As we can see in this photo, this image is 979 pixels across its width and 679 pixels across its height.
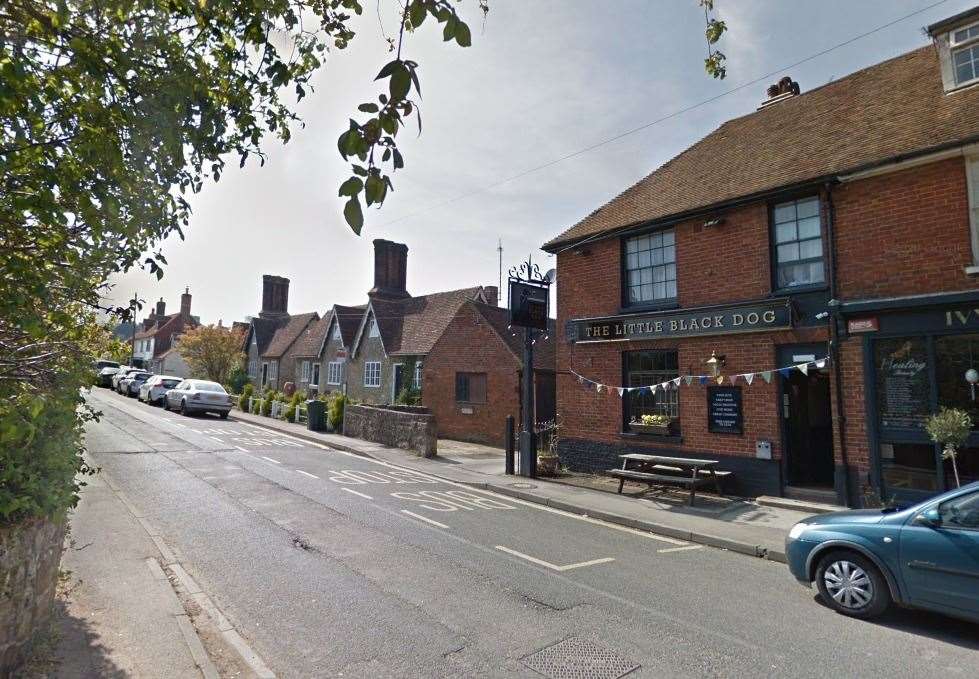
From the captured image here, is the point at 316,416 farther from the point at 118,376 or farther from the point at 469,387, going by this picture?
the point at 118,376

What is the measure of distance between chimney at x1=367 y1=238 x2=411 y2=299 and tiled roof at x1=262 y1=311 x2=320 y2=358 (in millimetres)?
9645

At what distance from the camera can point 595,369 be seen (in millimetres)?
14586

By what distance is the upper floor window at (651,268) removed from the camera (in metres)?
13.5

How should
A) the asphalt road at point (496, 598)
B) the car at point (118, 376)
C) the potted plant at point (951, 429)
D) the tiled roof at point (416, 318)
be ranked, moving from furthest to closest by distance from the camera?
the car at point (118, 376)
the tiled roof at point (416, 318)
the potted plant at point (951, 429)
the asphalt road at point (496, 598)

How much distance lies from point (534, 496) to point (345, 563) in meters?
5.75

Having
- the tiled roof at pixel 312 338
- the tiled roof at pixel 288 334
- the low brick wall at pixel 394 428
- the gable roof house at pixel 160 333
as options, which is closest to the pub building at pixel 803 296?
the low brick wall at pixel 394 428

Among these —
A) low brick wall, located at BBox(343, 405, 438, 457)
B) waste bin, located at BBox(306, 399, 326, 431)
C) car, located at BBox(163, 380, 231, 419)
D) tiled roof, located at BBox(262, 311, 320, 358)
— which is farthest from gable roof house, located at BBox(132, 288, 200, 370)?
low brick wall, located at BBox(343, 405, 438, 457)

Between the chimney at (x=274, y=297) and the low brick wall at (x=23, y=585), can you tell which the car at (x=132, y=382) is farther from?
the low brick wall at (x=23, y=585)

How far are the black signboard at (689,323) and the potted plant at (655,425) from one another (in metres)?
1.90

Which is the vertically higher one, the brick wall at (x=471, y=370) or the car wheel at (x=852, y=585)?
the brick wall at (x=471, y=370)

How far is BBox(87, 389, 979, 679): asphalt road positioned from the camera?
4.53m

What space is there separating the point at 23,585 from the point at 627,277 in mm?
12979

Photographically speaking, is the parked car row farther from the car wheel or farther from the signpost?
the car wheel

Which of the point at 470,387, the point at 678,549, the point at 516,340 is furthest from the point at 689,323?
the point at 470,387
